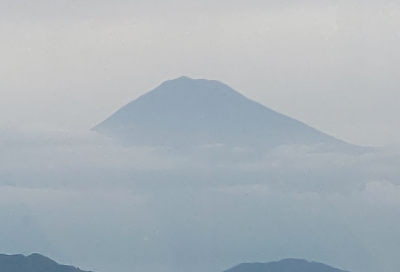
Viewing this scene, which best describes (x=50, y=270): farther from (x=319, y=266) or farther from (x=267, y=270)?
(x=319, y=266)

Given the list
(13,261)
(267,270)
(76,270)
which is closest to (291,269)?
(267,270)

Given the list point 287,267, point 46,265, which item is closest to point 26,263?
point 46,265

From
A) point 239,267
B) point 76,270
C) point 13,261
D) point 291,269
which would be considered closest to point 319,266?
point 291,269

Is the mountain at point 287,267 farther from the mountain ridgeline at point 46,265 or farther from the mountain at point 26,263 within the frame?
the mountain at point 26,263

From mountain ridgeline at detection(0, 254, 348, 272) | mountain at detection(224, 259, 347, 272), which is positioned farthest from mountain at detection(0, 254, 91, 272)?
mountain at detection(224, 259, 347, 272)

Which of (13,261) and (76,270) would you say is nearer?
(76,270)

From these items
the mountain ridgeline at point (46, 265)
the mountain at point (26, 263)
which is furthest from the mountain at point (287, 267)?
the mountain at point (26, 263)

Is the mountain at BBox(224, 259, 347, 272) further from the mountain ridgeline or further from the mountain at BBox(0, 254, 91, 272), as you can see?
the mountain at BBox(0, 254, 91, 272)

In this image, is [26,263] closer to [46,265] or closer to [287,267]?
[46,265]
